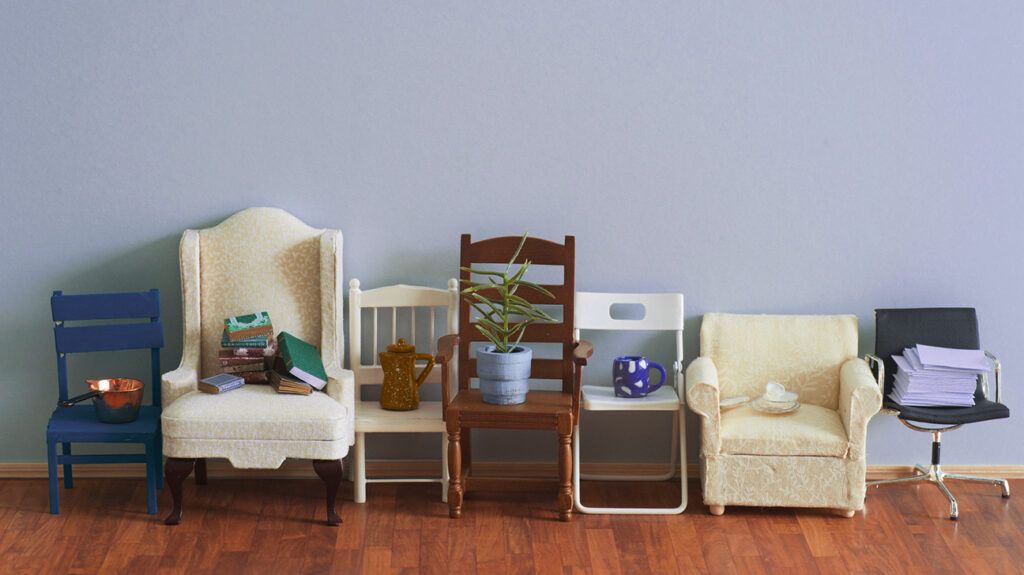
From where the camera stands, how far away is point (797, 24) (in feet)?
15.6

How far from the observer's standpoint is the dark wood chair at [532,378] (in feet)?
14.6

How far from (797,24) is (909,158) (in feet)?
2.49

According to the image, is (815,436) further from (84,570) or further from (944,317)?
(84,570)

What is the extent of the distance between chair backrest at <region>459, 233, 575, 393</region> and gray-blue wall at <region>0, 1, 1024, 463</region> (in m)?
0.19

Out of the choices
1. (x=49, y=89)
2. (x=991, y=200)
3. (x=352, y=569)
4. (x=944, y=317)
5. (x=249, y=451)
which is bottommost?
(x=352, y=569)

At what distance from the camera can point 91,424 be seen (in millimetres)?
4531

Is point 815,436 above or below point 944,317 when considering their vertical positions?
below

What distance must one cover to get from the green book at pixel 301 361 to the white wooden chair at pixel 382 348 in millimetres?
223

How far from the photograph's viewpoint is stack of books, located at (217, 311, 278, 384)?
15.2 ft

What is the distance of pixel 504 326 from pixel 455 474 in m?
0.63

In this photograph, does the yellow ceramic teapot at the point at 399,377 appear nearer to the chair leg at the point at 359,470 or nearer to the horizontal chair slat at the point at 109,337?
the chair leg at the point at 359,470

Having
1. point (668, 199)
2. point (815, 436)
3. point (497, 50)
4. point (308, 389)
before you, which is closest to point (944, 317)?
point (815, 436)

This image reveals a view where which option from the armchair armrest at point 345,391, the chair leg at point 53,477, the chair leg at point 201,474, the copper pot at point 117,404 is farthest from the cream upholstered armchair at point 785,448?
the chair leg at point 53,477

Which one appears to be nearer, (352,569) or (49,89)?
(352,569)
